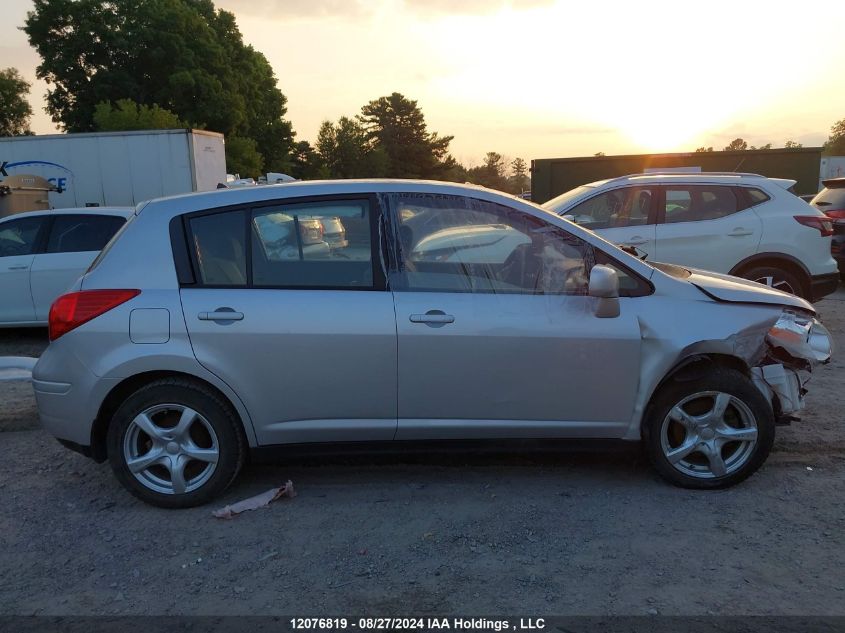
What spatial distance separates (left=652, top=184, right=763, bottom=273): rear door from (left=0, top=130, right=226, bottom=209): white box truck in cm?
1178

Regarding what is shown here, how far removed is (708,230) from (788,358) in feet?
11.5

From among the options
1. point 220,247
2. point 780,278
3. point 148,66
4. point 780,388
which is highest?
point 148,66

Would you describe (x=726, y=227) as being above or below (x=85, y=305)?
above

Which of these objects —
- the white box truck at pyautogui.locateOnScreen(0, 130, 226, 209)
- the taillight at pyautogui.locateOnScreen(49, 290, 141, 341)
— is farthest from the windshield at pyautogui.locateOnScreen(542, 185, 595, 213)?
the white box truck at pyautogui.locateOnScreen(0, 130, 226, 209)

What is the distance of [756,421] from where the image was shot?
12.0ft

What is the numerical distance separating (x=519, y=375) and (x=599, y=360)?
432 mm

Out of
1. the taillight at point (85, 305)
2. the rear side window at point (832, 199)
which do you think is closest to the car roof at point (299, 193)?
the taillight at point (85, 305)

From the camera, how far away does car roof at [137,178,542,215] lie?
12.1 ft

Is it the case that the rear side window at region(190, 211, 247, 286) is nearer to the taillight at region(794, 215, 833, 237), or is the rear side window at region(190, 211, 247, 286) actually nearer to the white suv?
the white suv

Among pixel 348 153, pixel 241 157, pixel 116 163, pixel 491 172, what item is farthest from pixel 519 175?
pixel 116 163

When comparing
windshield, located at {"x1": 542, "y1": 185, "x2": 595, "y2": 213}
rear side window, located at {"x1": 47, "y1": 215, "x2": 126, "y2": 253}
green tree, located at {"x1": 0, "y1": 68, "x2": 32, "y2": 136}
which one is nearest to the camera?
windshield, located at {"x1": 542, "y1": 185, "x2": 595, "y2": 213}

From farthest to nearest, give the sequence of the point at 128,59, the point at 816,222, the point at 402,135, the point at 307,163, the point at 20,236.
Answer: the point at 402,135 → the point at 307,163 → the point at 128,59 → the point at 20,236 → the point at 816,222

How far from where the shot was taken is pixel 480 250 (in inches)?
146

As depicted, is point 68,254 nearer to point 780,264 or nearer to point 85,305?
point 85,305
